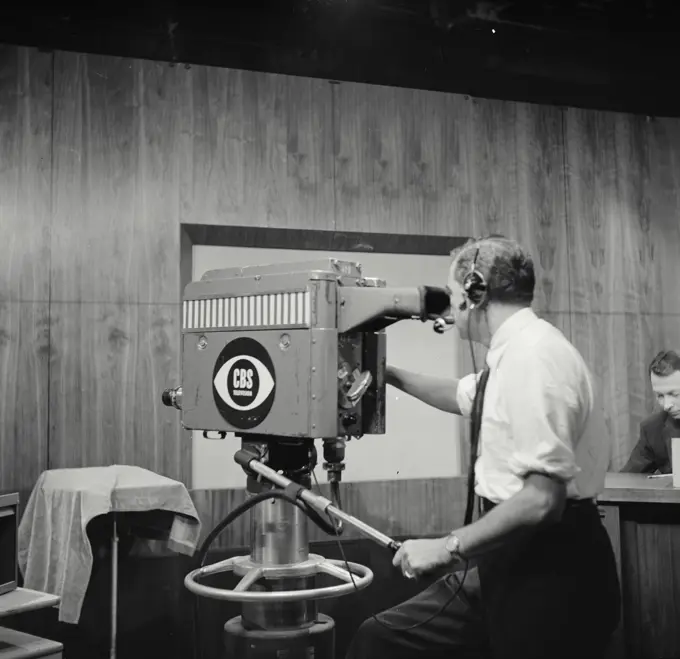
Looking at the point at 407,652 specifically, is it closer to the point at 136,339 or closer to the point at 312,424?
the point at 312,424

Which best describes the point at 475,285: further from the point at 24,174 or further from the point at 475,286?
the point at 24,174

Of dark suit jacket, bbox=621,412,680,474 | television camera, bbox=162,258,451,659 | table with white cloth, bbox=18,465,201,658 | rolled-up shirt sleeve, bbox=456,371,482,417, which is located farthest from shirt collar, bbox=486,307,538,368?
dark suit jacket, bbox=621,412,680,474

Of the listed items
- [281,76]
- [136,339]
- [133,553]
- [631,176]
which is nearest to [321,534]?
[133,553]

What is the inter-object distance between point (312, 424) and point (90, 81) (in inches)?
112

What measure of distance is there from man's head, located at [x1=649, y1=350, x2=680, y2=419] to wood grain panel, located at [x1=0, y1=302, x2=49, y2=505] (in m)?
2.90

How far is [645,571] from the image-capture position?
3141 millimetres

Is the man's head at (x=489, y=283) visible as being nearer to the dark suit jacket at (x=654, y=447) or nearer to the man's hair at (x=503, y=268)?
the man's hair at (x=503, y=268)

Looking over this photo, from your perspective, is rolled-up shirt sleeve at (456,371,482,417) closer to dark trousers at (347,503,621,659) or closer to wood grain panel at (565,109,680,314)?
dark trousers at (347,503,621,659)

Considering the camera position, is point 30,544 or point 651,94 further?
point 651,94

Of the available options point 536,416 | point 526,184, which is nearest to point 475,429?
point 536,416

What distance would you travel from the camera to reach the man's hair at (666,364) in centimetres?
363

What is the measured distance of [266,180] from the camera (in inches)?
161

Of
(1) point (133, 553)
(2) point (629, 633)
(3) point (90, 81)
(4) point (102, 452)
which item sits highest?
(3) point (90, 81)

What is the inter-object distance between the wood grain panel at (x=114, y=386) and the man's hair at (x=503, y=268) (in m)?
2.32
